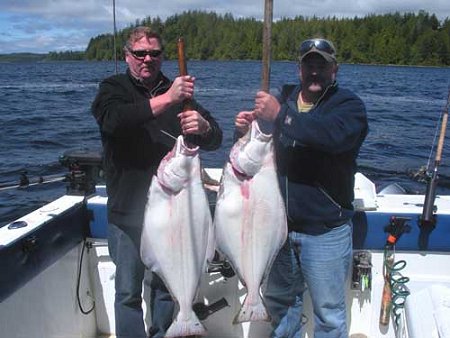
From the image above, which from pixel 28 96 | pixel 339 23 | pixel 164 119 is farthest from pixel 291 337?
pixel 339 23

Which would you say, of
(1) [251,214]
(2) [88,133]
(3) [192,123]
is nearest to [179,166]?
(3) [192,123]

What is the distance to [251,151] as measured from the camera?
2.63 meters

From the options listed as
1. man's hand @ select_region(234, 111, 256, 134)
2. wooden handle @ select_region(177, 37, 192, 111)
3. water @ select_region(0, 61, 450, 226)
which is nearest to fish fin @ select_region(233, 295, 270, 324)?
man's hand @ select_region(234, 111, 256, 134)

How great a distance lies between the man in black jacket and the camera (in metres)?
3.03

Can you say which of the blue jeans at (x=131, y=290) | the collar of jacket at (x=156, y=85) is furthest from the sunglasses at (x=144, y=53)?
the blue jeans at (x=131, y=290)

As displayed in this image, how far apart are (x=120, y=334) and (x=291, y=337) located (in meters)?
1.16

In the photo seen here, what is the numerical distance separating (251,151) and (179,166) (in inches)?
15.0

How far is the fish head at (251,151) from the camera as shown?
2.62 m

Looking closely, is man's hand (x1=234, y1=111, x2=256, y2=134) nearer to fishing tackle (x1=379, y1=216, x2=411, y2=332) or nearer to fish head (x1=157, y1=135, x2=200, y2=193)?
fish head (x1=157, y1=135, x2=200, y2=193)

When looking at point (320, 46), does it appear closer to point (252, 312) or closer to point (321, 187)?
point (321, 187)

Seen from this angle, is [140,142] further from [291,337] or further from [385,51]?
[385,51]

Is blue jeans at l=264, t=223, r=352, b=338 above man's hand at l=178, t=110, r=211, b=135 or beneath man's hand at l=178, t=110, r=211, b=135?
beneath

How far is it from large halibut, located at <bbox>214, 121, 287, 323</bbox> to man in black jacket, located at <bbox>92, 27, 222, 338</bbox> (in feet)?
1.13

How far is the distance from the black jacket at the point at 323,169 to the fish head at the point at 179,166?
564mm
